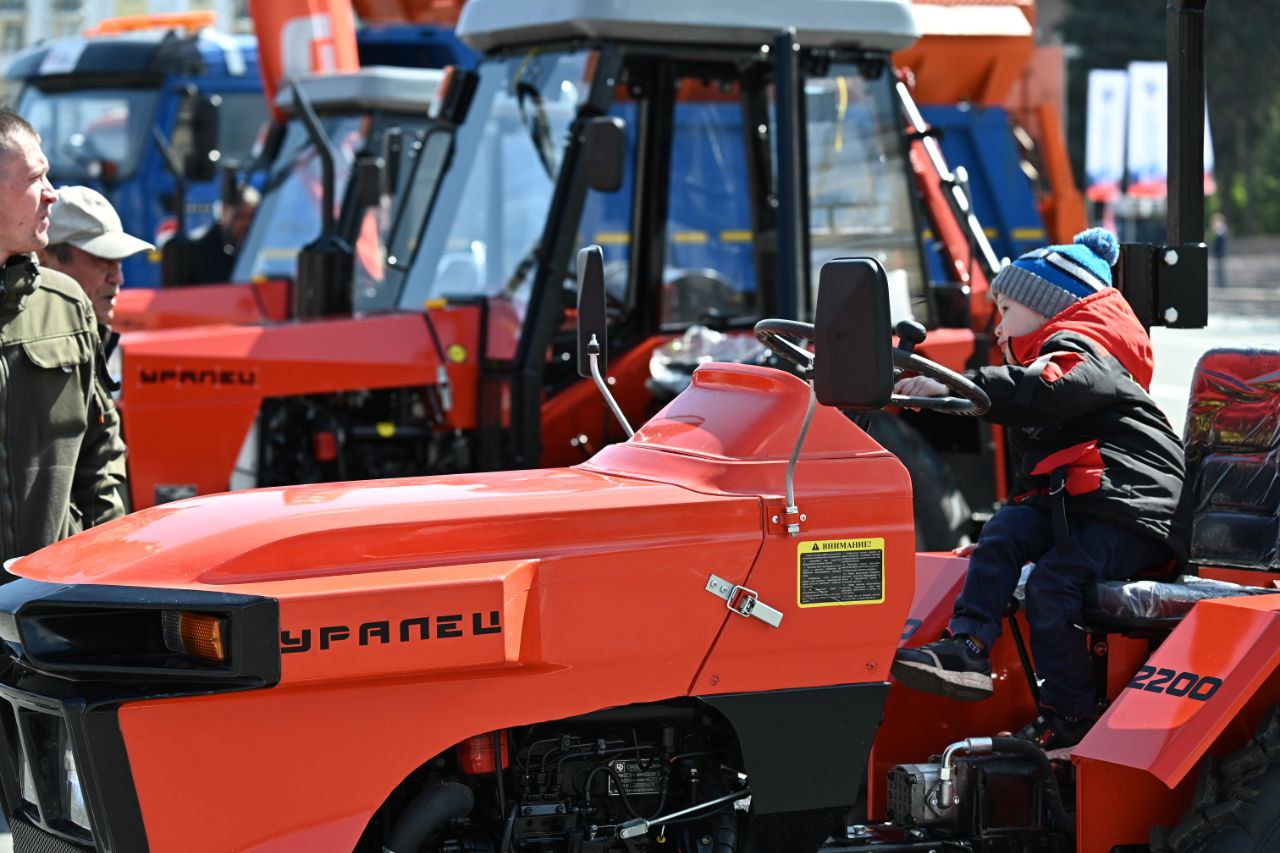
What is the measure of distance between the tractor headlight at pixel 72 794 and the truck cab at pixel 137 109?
12.1m

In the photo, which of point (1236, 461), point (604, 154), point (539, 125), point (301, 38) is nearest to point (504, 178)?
point (539, 125)

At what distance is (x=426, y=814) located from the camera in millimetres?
3084

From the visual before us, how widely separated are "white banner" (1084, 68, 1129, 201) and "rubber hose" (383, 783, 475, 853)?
2289 centimetres

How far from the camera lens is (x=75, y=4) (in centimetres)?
5478

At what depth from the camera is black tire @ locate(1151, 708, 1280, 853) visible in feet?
11.2

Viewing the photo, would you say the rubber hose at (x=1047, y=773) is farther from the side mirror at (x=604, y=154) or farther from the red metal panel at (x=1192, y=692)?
the side mirror at (x=604, y=154)

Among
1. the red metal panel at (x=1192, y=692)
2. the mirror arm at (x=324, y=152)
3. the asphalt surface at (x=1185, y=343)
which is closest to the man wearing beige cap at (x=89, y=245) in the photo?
the asphalt surface at (x=1185, y=343)

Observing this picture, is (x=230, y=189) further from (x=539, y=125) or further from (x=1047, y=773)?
(x=1047, y=773)

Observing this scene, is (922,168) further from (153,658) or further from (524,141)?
(153,658)

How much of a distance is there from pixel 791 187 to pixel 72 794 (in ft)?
14.4

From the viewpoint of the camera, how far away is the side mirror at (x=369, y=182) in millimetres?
10023

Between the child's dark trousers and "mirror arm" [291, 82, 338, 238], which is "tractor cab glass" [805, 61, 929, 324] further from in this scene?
the child's dark trousers

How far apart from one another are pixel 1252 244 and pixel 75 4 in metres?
34.9

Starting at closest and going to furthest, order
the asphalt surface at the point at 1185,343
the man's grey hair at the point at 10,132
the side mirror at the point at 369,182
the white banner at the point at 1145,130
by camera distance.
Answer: the man's grey hair at the point at 10,132 → the side mirror at the point at 369,182 → the asphalt surface at the point at 1185,343 → the white banner at the point at 1145,130
